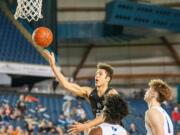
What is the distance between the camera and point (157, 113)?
4918 mm

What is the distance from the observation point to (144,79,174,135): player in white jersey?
482cm

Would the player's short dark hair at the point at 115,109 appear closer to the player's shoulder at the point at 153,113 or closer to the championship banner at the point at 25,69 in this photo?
the player's shoulder at the point at 153,113

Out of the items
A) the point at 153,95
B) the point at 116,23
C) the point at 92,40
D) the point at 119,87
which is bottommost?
the point at 119,87

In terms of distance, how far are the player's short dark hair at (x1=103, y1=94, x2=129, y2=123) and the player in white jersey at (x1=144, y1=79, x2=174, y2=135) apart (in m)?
0.45

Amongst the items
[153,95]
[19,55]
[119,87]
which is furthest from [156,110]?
[119,87]

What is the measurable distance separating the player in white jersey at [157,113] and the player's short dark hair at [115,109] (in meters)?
0.45

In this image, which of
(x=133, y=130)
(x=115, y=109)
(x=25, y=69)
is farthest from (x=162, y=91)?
(x=25, y=69)

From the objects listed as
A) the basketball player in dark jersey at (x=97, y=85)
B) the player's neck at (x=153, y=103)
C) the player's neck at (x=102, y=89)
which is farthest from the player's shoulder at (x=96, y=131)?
the player's neck at (x=102, y=89)

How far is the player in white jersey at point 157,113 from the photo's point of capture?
482cm

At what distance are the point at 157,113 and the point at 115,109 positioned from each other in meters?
0.63

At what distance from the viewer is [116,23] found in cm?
2166

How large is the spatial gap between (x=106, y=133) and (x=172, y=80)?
2170cm

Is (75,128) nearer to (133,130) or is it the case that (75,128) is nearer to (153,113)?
(153,113)

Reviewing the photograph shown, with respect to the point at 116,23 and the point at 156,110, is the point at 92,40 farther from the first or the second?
the point at 156,110
